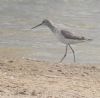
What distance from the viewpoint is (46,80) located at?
399 inches

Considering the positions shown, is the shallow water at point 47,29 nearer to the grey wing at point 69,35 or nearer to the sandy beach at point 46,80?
the grey wing at point 69,35

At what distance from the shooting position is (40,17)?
17516 mm

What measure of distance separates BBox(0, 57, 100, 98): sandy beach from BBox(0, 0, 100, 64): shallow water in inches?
50.3

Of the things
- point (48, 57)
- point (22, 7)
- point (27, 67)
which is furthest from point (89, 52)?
point (22, 7)

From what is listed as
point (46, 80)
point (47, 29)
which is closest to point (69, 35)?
point (46, 80)

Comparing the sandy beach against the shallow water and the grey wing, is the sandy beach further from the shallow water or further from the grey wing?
the shallow water

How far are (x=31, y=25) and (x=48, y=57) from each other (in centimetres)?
355

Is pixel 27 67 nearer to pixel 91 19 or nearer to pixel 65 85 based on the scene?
pixel 65 85

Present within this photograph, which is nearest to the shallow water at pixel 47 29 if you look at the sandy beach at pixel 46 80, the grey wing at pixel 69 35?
the grey wing at pixel 69 35

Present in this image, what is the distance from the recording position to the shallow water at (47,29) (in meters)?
13.3

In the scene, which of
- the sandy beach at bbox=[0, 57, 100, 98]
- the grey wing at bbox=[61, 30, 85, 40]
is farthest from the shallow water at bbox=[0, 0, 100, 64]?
the sandy beach at bbox=[0, 57, 100, 98]

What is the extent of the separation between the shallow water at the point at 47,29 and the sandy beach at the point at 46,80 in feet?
4.19

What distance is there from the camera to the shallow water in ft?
43.6

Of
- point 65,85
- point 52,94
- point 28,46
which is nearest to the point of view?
point 52,94
